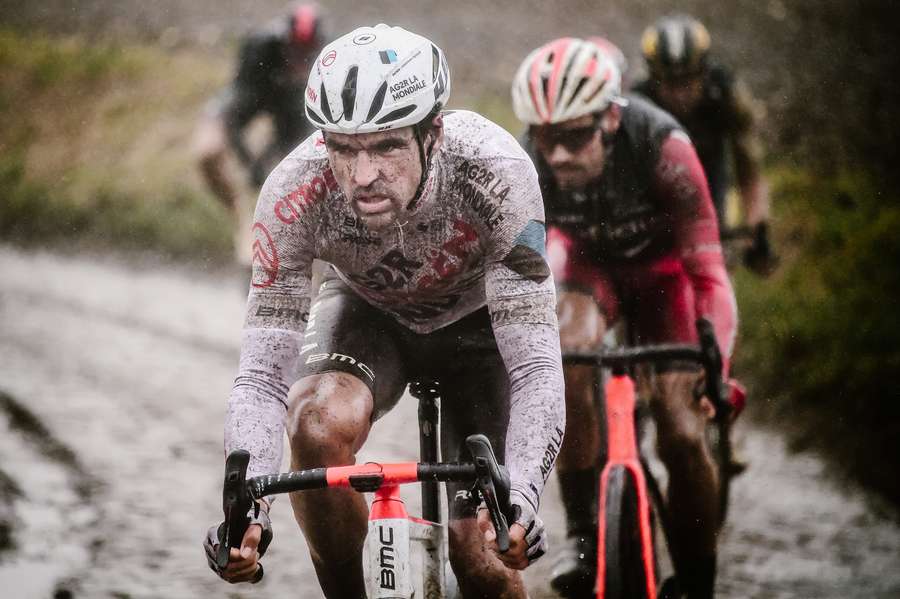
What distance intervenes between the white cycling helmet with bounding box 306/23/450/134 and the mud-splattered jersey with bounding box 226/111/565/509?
230 mm

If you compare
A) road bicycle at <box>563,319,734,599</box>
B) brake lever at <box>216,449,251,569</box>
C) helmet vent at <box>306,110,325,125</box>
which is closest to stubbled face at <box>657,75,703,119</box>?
road bicycle at <box>563,319,734,599</box>

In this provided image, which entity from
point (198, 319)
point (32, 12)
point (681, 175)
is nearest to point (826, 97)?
point (198, 319)

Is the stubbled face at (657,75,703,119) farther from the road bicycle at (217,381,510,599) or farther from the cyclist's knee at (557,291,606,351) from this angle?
the road bicycle at (217,381,510,599)

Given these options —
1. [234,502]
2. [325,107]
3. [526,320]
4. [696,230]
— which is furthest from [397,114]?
[696,230]

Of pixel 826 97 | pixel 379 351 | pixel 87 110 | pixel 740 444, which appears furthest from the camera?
pixel 87 110

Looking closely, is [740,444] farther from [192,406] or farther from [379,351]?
[379,351]

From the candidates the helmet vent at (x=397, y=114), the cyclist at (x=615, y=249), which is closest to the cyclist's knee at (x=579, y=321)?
the cyclist at (x=615, y=249)

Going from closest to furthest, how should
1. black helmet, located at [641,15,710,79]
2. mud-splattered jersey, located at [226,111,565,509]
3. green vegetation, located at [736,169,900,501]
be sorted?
mud-splattered jersey, located at [226,111,565,509]
black helmet, located at [641,15,710,79]
green vegetation, located at [736,169,900,501]

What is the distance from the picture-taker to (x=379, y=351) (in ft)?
12.1

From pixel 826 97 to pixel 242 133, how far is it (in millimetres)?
5677

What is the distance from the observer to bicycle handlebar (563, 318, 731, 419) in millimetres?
4020

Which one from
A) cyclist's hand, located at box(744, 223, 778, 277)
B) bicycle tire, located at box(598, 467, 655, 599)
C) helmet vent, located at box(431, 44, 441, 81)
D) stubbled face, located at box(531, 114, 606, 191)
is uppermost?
cyclist's hand, located at box(744, 223, 778, 277)

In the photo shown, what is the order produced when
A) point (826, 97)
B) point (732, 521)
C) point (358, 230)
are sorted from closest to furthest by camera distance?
1. point (358, 230)
2. point (732, 521)
3. point (826, 97)

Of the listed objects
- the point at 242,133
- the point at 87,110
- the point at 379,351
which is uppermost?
the point at 87,110
